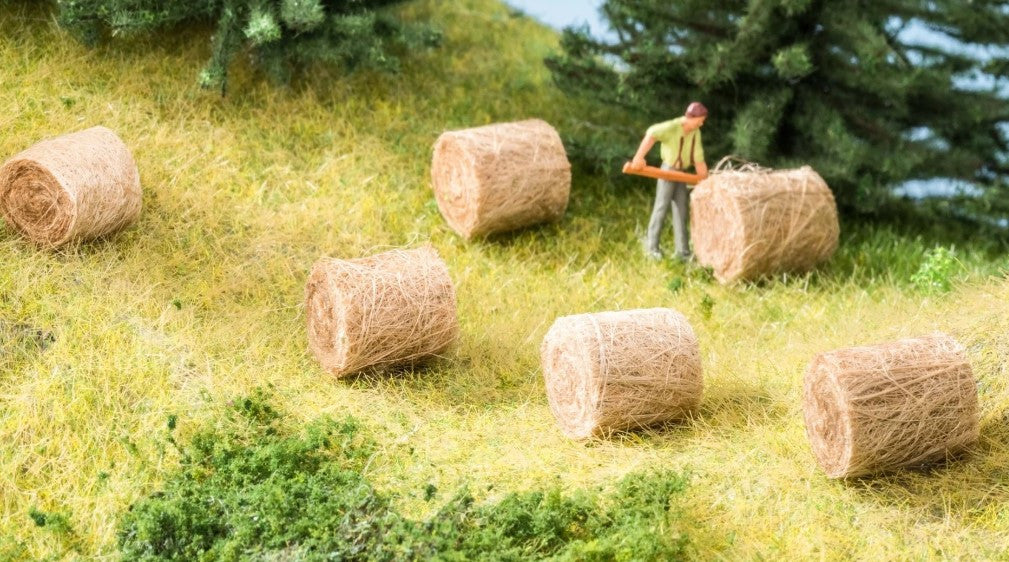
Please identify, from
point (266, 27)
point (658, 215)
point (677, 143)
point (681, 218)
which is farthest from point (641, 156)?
point (266, 27)

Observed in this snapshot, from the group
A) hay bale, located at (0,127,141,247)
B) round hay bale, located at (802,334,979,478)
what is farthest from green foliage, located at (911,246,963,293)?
hay bale, located at (0,127,141,247)

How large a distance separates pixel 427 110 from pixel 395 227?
2.12 m

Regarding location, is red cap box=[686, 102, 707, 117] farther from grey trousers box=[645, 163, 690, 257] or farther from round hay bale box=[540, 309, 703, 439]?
round hay bale box=[540, 309, 703, 439]

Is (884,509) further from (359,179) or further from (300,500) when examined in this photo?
(359,179)

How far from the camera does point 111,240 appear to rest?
997 cm

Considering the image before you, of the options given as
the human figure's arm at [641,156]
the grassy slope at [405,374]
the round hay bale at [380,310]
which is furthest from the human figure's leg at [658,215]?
the round hay bale at [380,310]

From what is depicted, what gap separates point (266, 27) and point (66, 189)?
272cm

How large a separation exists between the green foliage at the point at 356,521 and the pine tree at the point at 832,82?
5734 mm

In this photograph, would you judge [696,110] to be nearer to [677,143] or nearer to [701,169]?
[677,143]

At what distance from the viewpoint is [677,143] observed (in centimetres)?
1121

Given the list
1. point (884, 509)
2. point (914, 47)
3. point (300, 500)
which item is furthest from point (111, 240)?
point (914, 47)

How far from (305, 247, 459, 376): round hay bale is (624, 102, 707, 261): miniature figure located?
2.82 meters

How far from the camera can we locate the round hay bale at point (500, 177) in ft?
36.0

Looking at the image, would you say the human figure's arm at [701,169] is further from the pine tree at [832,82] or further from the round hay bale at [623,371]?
the round hay bale at [623,371]
